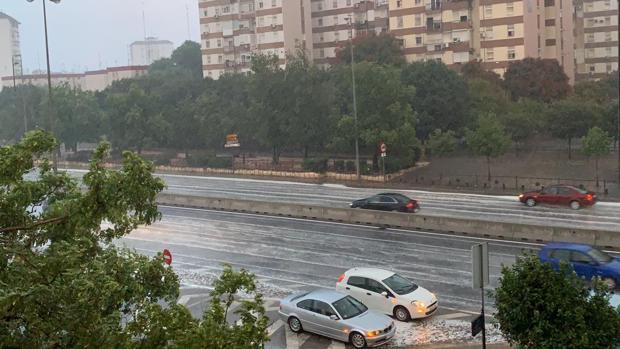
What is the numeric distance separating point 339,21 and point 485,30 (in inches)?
918

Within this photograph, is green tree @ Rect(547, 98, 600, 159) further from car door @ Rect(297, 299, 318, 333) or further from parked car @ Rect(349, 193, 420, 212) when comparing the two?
car door @ Rect(297, 299, 318, 333)

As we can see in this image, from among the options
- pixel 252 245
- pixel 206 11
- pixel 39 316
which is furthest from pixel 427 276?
pixel 206 11

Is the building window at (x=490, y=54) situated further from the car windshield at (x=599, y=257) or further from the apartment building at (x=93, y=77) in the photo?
the apartment building at (x=93, y=77)

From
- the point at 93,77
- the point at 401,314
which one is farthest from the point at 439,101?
the point at 93,77

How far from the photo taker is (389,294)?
1747 cm

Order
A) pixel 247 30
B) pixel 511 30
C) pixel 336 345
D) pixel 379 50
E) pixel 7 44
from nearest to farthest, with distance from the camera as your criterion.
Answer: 1. pixel 336 345
2. pixel 511 30
3. pixel 379 50
4. pixel 247 30
5. pixel 7 44

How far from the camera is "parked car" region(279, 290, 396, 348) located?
1546 centimetres

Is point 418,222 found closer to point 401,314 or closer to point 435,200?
point 435,200

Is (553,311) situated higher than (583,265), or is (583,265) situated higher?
(553,311)

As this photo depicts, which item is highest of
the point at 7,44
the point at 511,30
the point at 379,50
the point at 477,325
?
the point at 7,44

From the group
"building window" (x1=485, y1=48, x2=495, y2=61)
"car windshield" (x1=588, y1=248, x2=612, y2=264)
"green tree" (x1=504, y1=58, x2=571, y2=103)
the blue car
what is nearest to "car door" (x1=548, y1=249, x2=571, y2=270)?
the blue car

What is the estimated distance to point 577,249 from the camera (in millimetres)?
19766

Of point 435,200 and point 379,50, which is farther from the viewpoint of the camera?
point 379,50

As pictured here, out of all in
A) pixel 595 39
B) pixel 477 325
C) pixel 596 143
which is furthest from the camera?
pixel 595 39
